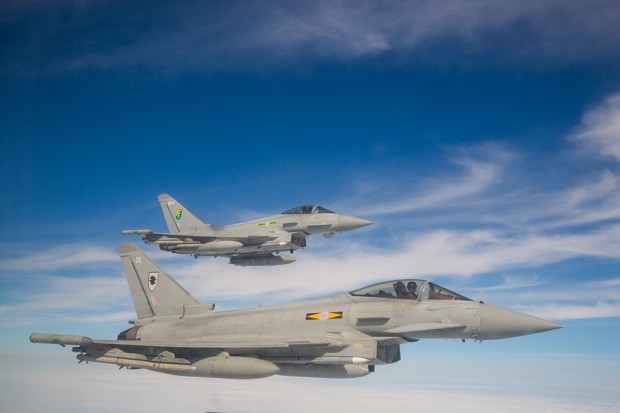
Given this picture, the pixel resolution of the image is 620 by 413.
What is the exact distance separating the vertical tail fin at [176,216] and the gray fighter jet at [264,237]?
306 centimetres

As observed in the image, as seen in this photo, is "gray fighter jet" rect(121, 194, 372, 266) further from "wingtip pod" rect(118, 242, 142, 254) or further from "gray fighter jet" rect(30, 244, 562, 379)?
"gray fighter jet" rect(30, 244, 562, 379)

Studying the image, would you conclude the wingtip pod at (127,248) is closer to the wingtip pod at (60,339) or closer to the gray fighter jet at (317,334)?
the gray fighter jet at (317,334)

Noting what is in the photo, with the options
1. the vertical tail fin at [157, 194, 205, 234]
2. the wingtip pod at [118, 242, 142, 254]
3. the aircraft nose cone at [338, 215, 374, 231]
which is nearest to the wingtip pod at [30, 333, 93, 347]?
the wingtip pod at [118, 242, 142, 254]

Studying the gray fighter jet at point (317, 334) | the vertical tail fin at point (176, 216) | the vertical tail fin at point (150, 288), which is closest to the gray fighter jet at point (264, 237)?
the vertical tail fin at point (176, 216)

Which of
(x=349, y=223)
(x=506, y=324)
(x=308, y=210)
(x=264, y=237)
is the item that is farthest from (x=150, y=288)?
(x=506, y=324)

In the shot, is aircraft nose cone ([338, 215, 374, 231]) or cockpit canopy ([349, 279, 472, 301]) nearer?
cockpit canopy ([349, 279, 472, 301])

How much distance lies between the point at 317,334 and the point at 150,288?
8.01 metres

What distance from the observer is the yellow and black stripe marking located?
16828mm

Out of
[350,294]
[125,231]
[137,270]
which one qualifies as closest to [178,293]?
[137,270]

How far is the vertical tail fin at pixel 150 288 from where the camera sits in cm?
2102

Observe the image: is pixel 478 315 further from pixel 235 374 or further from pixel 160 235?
pixel 160 235

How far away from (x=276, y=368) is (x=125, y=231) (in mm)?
12148

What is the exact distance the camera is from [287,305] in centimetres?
1820

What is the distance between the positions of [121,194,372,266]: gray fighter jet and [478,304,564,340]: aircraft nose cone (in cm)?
1151
